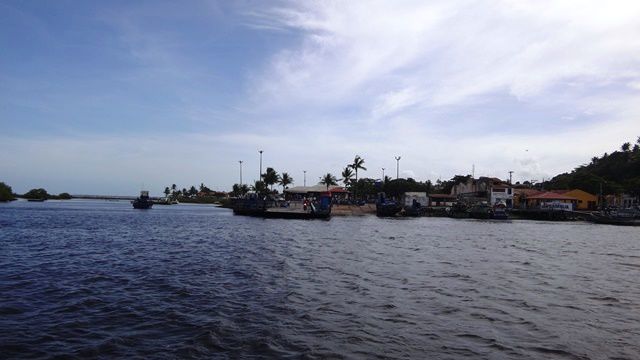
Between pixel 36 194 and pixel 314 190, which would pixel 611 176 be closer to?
pixel 314 190

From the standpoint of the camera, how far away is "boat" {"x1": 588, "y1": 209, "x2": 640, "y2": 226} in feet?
241

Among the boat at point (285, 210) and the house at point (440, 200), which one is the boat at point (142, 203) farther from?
the house at point (440, 200)

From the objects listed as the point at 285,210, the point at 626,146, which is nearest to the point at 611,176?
the point at 626,146

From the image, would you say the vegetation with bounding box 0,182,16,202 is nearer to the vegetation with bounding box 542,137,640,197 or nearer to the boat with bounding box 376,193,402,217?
the boat with bounding box 376,193,402,217

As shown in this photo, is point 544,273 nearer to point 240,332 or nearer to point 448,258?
point 448,258

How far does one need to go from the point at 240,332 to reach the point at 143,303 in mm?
4469

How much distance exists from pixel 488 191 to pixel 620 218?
113ft

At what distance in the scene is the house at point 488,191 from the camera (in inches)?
4148

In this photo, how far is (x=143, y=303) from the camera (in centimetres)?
1398

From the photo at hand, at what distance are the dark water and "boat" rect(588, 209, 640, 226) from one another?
2136 inches

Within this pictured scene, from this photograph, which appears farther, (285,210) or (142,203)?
(142,203)

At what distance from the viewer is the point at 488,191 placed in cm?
10706

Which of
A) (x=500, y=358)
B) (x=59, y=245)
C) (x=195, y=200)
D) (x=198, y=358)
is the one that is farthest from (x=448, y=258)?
(x=195, y=200)

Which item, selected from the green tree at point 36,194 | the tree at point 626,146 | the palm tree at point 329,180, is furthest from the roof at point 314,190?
the green tree at point 36,194
